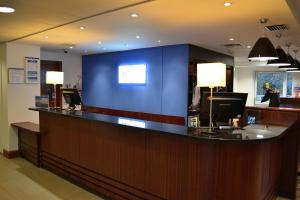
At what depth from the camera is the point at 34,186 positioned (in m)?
3.98

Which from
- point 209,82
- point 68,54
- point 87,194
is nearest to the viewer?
point 209,82

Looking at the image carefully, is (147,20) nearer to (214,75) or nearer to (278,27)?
(214,75)

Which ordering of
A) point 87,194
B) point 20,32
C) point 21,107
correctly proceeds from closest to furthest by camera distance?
point 87,194, point 20,32, point 21,107

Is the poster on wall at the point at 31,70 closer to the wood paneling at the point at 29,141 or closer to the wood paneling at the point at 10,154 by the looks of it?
the wood paneling at the point at 29,141

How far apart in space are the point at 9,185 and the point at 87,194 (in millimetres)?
1379

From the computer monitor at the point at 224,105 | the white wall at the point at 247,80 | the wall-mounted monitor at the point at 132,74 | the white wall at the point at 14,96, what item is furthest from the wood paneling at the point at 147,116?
the white wall at the point at 247,80

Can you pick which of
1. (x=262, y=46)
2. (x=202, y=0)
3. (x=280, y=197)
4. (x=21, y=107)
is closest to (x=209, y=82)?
(x=202, y=0)

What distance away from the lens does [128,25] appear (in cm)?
404

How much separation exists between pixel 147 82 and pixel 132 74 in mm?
561

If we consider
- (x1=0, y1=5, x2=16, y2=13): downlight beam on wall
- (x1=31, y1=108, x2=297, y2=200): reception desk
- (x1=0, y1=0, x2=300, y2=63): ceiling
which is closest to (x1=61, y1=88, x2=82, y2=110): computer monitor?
(x1=31, y1=108, x2=297, y2=200): reception desk

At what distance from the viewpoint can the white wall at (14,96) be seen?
17.9 feet

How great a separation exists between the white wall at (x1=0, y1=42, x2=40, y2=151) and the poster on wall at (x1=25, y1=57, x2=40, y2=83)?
0.30 ft

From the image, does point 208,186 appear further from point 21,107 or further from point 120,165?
point 21,107

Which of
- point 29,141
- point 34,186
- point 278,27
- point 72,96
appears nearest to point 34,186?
point 34,186
